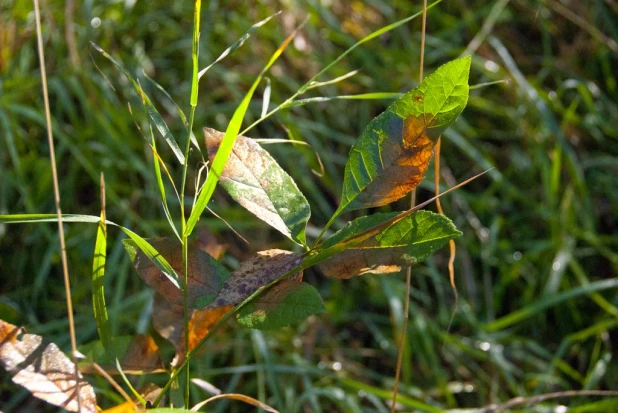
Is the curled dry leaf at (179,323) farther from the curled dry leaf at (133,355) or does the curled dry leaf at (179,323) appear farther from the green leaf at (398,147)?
the green leaf at (398,147)

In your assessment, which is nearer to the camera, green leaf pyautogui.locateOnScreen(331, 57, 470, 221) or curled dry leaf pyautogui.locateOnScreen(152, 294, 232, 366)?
green leaf pyautogui.locateOnScreen(331, 57, 470, 221)

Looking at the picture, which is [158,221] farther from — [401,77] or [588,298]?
[588,298]

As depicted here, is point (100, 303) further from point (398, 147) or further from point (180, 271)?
point (398, 147)

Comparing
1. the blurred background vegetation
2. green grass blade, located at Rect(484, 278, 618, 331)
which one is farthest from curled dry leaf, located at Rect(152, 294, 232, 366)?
green grass blade, located at Rect(484, 278, 618, 331)

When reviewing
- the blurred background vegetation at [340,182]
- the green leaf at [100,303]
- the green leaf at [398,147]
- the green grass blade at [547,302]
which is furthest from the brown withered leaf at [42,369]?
the green grass blade at [547,302]

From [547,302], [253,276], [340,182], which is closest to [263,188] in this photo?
[253,276]

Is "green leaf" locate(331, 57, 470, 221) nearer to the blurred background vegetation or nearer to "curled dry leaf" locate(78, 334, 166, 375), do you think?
"curled dry leaf" locate(78, 334, 166, 375)

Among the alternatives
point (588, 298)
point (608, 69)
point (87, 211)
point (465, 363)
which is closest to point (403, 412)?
point (465, 363)
